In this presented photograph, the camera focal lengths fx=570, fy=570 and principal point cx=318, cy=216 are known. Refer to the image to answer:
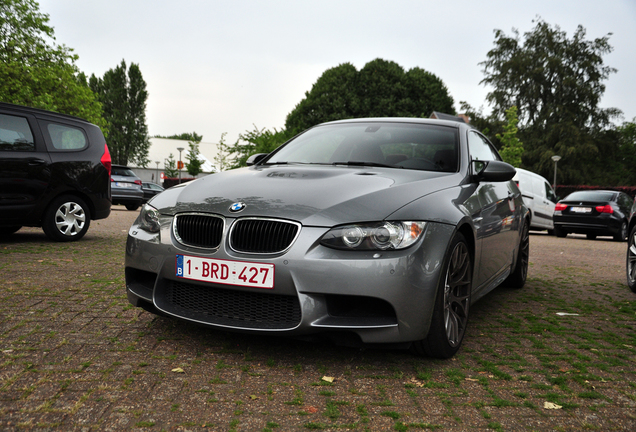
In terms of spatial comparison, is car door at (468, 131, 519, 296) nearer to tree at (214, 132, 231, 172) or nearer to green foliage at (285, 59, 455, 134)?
tree at (214, 132, 231, 172)

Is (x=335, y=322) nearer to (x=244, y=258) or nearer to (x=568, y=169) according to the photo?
(x=244, y=258)

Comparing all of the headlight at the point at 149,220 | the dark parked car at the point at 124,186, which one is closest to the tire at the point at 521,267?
the headlight at the point at 149,220

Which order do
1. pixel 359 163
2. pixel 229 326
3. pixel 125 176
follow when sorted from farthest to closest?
pixel 125 176 < pixel 359 163 < pixel 229 326

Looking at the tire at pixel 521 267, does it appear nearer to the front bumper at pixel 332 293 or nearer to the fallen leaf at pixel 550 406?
the front bumper at pixel 332 293

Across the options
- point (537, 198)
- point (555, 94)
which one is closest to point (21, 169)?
point (537, 198)

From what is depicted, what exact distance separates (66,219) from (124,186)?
12.0 metres

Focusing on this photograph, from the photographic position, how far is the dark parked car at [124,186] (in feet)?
64.2

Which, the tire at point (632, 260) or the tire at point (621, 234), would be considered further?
the tire at point (621, 234)

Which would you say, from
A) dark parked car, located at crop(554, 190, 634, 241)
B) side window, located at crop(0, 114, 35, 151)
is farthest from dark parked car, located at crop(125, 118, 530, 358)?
dark parked car, located at crop(554, 190, 634, 241)

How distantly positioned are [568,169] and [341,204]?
45843mm

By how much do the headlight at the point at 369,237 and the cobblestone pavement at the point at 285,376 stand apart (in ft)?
2.33

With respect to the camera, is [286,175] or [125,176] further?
[125,176]

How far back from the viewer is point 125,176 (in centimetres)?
1988

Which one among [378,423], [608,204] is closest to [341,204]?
[378,423]
